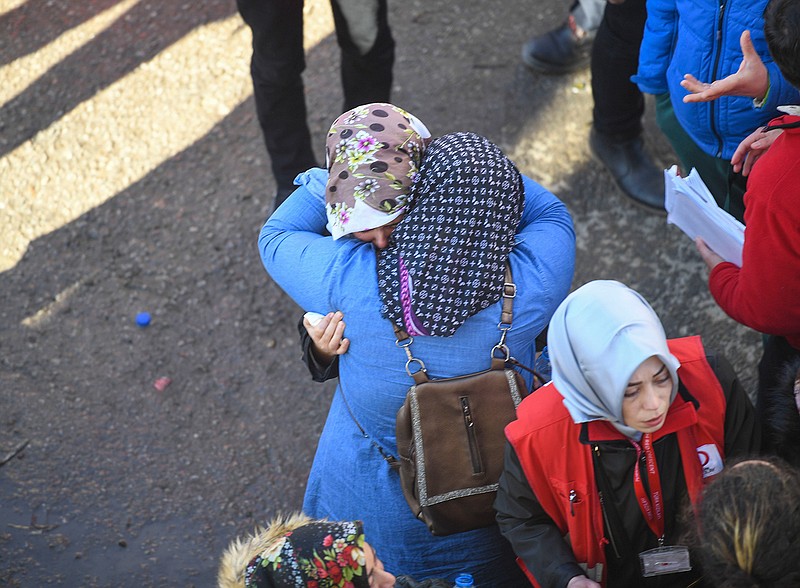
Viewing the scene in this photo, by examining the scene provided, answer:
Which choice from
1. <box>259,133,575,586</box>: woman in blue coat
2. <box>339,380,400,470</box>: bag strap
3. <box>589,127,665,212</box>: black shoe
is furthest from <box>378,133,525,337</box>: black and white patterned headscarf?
<box>589,127,665,212</box>: black shoe

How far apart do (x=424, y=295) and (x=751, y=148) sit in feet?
3.42

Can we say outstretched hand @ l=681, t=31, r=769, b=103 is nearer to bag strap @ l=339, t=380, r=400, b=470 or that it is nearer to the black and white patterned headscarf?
the black and white patterned headscarf

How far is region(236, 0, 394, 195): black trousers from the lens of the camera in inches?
139

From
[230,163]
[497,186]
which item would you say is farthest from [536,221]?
[230,163]

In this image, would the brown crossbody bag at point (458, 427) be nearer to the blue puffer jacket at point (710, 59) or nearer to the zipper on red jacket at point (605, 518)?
the zipper on red jacket at point (605, 518)

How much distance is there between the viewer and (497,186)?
2188mm

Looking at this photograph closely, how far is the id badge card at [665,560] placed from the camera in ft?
6.68

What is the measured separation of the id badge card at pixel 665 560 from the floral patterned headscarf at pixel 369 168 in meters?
1.07

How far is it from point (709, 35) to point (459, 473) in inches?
58.3

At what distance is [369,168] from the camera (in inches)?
89.4

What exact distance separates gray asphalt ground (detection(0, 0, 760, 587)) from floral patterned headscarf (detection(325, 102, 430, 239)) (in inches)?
61.3

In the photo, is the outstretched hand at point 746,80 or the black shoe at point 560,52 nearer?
the outstretched hand at point 746,80

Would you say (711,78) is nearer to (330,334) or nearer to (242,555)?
(330,334)

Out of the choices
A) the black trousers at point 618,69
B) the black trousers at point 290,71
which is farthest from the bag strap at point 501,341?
the black trousers at point 290,71
